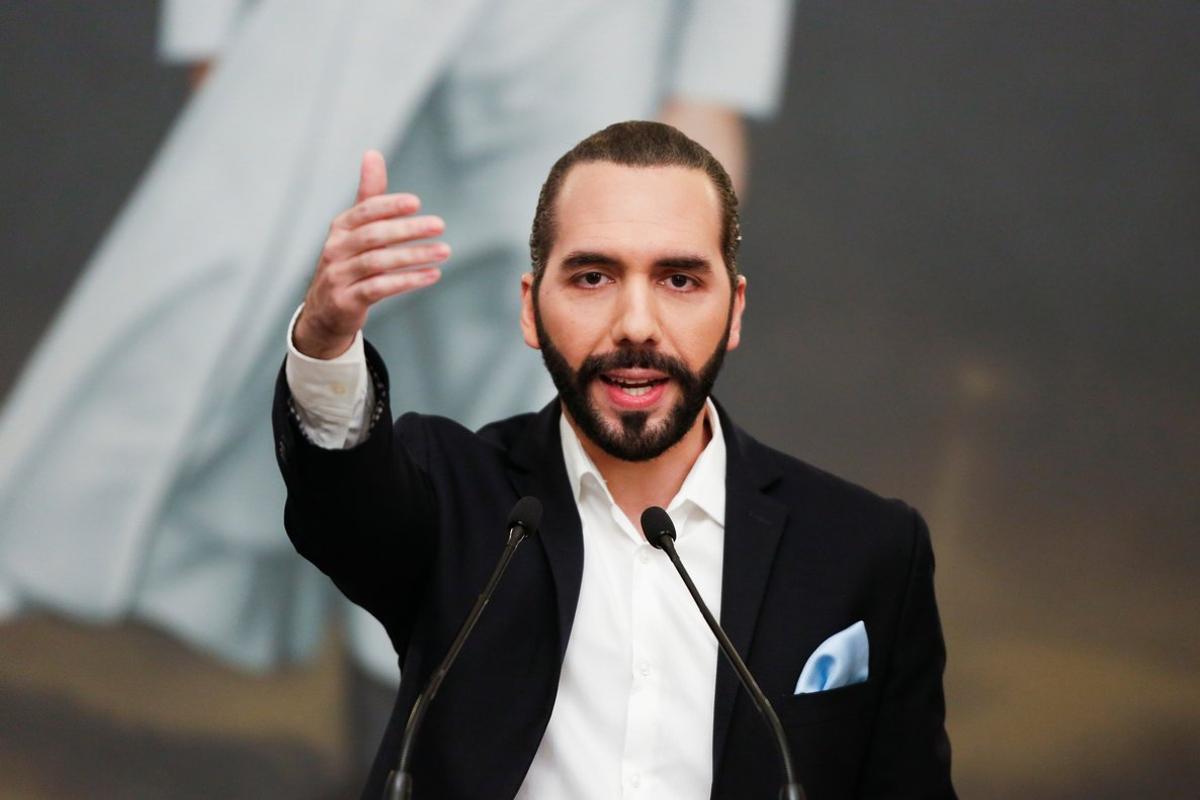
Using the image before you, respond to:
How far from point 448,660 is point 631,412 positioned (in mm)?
478

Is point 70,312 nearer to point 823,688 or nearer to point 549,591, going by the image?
point 549,591

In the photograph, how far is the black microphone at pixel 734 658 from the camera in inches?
50.1

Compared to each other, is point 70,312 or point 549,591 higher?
point 70,312

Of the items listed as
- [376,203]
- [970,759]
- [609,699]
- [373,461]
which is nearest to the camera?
[376,203]

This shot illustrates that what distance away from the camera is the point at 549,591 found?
1.67 meters

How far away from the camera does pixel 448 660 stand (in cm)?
128

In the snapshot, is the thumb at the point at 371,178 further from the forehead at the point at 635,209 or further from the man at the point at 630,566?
the forehead at the point at 635,209

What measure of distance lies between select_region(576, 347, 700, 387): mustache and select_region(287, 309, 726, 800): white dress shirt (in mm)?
179

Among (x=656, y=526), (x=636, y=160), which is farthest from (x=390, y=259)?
(x=636, y=160)

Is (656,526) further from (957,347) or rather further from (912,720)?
(957,347)

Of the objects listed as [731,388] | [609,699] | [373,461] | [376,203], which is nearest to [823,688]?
[609,699]

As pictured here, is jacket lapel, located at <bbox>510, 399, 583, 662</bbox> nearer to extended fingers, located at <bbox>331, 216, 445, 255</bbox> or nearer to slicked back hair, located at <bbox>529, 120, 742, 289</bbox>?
slicked back hair, located at <bbox>529, 120, 742, 289</bbox>

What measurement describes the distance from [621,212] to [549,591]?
1.60 feet

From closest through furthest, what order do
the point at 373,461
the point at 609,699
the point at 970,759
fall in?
the point at 373,461 → the point at 609,699 → the point at 970,759
